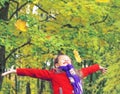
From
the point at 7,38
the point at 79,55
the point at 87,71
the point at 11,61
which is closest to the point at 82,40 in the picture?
the point at 79,55

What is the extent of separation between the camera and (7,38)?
1111cm

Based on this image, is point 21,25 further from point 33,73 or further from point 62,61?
point 33,73

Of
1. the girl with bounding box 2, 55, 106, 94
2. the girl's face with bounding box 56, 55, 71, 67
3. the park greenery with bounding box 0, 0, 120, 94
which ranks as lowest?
the girl with bounding box 2, 55, 106, 94

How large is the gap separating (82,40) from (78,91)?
7.02 metres

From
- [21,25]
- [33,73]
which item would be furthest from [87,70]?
[21,25]

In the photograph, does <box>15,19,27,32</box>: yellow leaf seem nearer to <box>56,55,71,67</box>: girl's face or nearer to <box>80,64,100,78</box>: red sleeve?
<box>80,64,100,78</box>: red sleeve

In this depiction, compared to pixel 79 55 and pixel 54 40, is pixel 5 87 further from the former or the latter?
pixel 54 40

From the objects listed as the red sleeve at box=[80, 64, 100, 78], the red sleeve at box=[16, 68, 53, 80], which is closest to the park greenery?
the red sleeve at box=[80, 64, 100, 78]

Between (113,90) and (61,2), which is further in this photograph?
(113,90)

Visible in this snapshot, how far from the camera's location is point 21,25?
38.0 feet

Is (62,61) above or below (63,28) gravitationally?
below

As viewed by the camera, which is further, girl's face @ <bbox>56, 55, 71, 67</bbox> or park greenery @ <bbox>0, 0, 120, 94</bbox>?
park greenery @ <bbox>0, 0, 120, 94</bbox>

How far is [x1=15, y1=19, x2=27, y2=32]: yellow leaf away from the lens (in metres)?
11.1

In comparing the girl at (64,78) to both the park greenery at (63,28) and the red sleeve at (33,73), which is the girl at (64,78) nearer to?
the red sleeve at (33,73)
